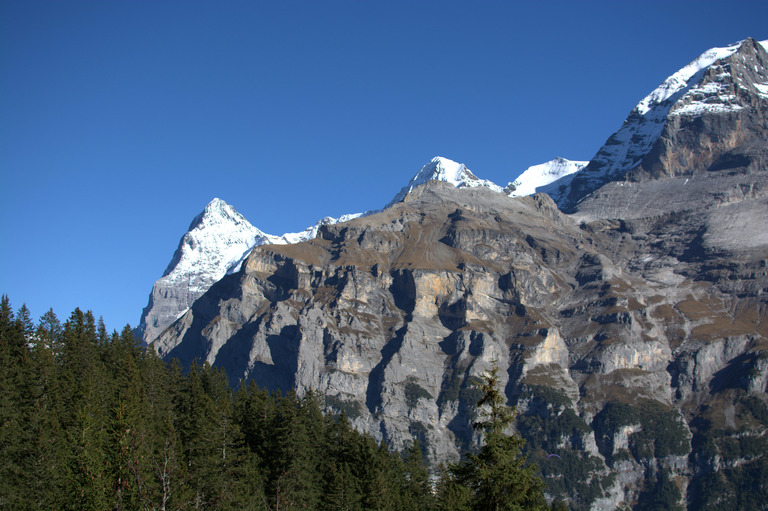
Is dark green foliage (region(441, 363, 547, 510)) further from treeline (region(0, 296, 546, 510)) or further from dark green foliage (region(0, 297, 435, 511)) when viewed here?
dark green foliage (region(0, 297, 435, 511))

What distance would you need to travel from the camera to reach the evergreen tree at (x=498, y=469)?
56.9 metres

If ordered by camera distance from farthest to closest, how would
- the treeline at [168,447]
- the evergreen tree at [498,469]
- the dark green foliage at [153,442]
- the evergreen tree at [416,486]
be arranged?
the evergreen tree at [416,486] < the dark green foliage at [153,442] < the treeline at [168,447] < the evergreen tree at [498,469]

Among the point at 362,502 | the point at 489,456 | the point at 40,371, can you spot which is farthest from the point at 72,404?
the point at 489,456

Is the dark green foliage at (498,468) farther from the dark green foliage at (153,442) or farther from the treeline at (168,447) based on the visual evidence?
the dark green foliage at (153,442)

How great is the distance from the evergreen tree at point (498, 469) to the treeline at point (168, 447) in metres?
0.11

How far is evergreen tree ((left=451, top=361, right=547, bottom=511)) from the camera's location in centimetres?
5691

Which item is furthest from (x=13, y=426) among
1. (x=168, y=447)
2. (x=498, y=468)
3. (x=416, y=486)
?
(x=416, y=486)

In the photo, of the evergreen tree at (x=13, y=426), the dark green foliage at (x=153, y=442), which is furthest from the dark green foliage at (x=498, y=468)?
the evergreen tree at (x=13, y=426)

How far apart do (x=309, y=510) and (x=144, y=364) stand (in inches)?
1838

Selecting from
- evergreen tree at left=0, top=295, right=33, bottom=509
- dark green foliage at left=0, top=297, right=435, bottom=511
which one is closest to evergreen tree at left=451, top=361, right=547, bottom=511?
dark green foliage at left=0, top=297, right=435, bottom=511

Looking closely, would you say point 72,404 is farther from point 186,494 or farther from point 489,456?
point 489,456

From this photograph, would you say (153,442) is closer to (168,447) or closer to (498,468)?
(168,447)

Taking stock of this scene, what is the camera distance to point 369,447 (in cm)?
12331

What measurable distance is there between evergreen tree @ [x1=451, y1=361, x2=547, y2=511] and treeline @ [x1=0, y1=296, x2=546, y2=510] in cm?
11
